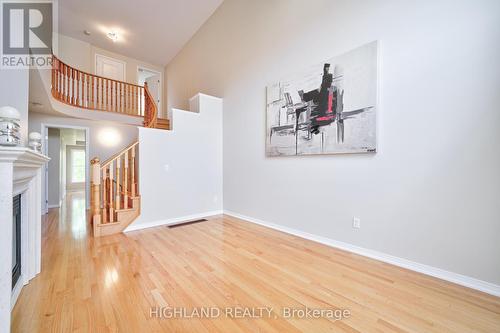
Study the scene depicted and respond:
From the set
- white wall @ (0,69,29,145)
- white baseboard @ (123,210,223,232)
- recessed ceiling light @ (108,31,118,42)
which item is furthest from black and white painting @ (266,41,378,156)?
recessed ceiling light @ (108,31,118,42)

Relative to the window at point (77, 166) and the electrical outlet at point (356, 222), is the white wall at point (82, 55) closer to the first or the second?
the window at point (77, 166)

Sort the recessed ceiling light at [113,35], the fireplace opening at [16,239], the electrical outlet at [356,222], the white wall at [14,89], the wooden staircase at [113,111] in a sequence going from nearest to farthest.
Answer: the fireplace opening at [16,239] → the white wall at [14,89] → the electrical outlet at [356,222] → the wooden staircase at [113,111] → the recessed ceiling light at [113,35]

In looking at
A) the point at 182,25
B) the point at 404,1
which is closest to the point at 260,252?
the point at 404,1

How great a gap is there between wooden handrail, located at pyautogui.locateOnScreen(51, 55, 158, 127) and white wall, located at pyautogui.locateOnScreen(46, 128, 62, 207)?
130 cm

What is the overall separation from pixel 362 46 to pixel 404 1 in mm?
513

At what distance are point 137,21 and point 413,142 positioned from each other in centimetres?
672

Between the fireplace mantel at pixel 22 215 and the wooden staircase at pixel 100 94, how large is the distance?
2710mm

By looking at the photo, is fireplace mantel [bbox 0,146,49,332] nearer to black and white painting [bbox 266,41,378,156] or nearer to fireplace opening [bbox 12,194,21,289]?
fireplace opening [bbox 12,194,21,289]

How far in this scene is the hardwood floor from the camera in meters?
1.47

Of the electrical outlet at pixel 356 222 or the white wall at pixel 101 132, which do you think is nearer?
the electrical outlet at pixel 356 222

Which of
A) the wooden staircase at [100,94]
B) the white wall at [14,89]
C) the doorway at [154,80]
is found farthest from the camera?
the doorway at [154,80]

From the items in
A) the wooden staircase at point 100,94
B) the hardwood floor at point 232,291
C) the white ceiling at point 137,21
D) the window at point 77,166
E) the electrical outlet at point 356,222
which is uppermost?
the white ceiling at point 137,21

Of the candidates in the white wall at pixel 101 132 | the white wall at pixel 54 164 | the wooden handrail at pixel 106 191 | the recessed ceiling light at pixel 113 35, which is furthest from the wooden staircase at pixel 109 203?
the recessed ceiling light at pixel 113 35

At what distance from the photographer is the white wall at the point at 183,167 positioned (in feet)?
12.4
